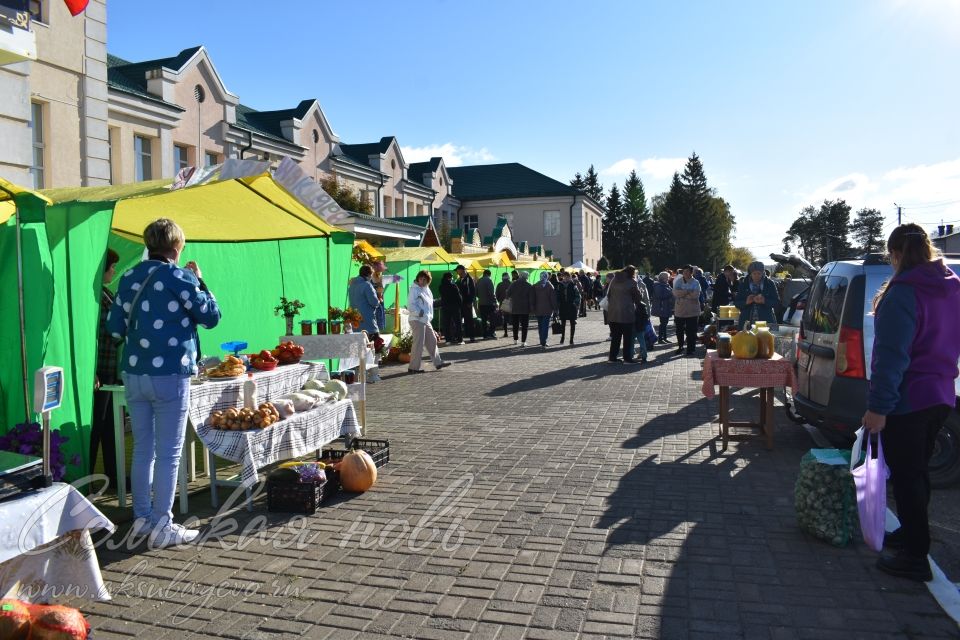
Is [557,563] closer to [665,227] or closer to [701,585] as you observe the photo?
[701,585]

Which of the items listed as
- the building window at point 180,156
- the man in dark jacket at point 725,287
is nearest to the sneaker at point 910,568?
the man in dark jacket at point 725,287

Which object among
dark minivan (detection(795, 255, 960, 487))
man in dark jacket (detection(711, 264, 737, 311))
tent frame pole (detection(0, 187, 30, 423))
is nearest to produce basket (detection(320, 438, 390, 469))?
tent frame pole (detection(0, 187, 30, 423))

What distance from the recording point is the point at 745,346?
24.1 feet

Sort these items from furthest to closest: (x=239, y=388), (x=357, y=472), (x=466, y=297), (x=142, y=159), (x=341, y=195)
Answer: (x=341, y=195)
(x=142, y=159)
(x=466, y=297)
(x=239, y=388)
(x=357, y=472)

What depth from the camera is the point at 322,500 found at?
571cm

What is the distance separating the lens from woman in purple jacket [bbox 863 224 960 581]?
399 centimetres

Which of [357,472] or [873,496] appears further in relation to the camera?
[357,472]

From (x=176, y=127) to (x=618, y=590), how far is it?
22300 millimetres

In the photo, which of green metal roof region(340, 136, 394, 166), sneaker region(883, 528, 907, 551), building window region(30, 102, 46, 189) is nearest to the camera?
sneaker region(883, 528, 907, 551)

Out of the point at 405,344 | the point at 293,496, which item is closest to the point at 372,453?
the point at 293,496

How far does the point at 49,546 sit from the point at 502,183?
186 ft

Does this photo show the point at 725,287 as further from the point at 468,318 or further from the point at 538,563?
the point at 538,563

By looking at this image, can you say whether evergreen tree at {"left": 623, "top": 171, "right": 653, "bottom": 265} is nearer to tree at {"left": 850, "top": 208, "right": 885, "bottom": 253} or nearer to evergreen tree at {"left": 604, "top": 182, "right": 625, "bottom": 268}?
evergreen tree at {"left": 604, "top": 182, "right": 625, "bottom": 268}

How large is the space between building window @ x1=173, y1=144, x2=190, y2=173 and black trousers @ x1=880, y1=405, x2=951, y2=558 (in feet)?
75.6
